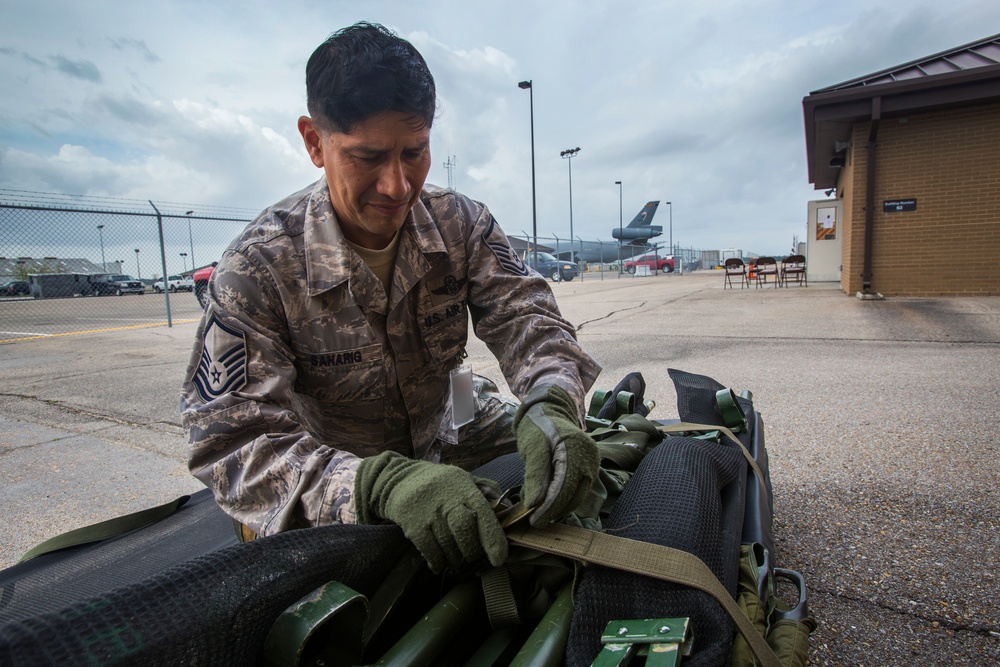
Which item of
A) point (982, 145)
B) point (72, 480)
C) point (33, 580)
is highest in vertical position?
point (982, 145)

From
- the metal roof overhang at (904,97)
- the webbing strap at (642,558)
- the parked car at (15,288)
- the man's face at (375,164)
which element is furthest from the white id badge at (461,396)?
the parked car at (15,288)

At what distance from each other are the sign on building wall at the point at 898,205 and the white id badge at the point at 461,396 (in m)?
8.97

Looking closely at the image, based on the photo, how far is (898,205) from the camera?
8.28 meters

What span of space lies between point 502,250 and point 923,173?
8988 millimetres

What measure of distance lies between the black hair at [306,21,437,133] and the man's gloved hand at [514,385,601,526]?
74 centimetres

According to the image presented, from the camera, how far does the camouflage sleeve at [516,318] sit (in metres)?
1.52

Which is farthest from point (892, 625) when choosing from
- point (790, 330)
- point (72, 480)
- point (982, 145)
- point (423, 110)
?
point (982, 145)

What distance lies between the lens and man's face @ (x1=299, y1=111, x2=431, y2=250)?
1249 mm

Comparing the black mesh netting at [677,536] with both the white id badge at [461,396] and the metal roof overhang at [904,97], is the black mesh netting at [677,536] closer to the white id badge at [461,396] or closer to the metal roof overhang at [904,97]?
the white id badge at [461,396]

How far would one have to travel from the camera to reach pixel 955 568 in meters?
1.41

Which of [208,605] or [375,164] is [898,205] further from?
[208,605]

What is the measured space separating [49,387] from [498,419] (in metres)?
4.18

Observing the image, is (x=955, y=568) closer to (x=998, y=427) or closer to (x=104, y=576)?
(x=998, y=427)

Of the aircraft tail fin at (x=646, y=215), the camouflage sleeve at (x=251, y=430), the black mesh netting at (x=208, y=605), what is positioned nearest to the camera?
the black mesh netting at (x=208, y=605)
